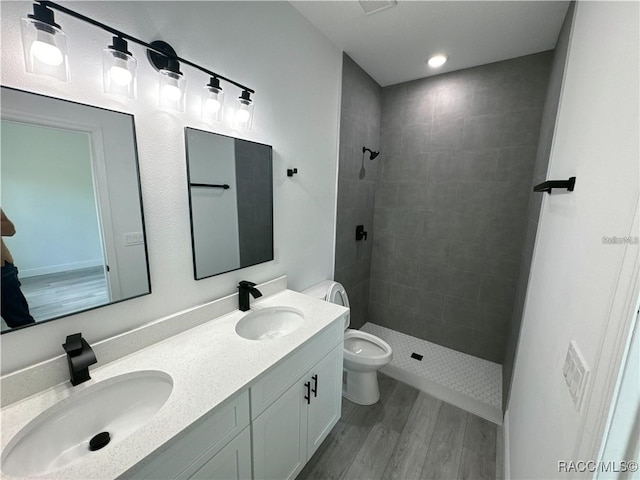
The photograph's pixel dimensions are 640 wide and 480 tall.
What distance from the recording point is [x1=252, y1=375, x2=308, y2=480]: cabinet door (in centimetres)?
108

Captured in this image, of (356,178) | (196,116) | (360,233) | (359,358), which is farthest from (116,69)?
(360,233)

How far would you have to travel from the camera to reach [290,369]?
118 cm


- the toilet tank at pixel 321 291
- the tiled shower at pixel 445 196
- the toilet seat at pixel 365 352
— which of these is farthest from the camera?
the tiled shower at pixel 445 196

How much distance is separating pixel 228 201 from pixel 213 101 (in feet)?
1.61

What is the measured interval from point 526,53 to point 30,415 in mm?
3337

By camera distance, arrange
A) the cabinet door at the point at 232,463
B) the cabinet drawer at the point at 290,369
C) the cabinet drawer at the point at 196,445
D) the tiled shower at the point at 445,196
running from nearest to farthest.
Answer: the cabinet drawer at the point at 196,445 < the cabinet door at the point at 232,463 < the cabinet drawer at the point at 290,369 < the tiled shower at the point at 445,196

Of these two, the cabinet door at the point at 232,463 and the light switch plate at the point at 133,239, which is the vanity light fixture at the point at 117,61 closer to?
the light switch plate at the point at 133,239

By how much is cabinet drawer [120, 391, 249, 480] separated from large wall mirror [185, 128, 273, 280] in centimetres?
66

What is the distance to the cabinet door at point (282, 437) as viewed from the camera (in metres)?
1.08

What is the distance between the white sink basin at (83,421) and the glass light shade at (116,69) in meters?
1.07

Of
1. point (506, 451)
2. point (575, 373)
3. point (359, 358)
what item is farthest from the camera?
point (359, 358)

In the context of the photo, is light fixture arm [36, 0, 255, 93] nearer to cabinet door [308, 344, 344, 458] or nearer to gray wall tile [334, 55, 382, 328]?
gray wall tile [334, 55, 382, 328]

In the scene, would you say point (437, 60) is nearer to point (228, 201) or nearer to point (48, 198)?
point (228, 201)

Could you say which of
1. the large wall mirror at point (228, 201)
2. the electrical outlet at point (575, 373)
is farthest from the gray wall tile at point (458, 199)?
the electrical outlet at point (575, 373)
